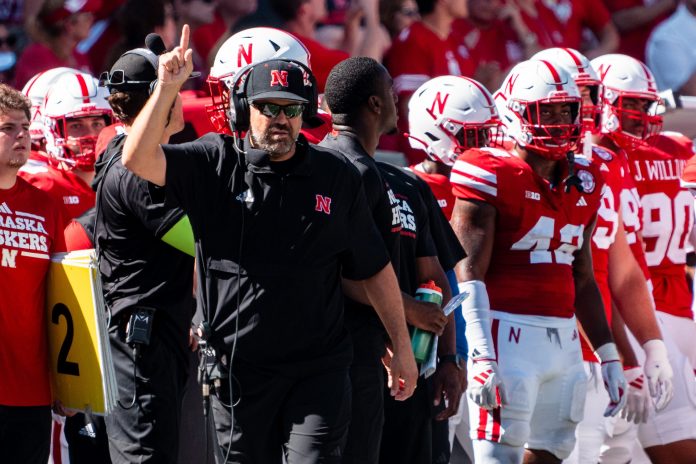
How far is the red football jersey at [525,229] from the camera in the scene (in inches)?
245

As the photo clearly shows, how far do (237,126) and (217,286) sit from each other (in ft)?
1.72

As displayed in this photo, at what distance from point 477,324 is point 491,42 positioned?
5.33 m

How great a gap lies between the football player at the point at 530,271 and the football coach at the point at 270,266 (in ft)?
4.57

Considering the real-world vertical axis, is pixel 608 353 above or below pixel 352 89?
below

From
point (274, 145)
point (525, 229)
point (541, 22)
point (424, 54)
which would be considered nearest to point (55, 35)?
point (424, 54)

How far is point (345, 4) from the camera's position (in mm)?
10734

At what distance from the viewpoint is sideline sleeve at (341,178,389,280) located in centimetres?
494

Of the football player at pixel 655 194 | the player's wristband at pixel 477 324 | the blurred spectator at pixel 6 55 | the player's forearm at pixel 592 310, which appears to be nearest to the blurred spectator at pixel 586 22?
the football player at pixel 655 194

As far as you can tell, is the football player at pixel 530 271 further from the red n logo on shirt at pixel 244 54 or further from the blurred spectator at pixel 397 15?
the blurred spectator at pixel 397 15

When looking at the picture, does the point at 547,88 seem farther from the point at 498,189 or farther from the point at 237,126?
the point at 237,126

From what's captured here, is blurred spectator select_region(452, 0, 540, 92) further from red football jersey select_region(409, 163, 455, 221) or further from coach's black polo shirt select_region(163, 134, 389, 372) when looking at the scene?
coach's black polo shirt select_region(163, 134, 389, 372)

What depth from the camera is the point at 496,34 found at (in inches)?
438

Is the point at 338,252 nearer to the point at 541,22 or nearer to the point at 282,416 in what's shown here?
the point at 282,416

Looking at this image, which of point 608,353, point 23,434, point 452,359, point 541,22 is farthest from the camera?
point 541,22
